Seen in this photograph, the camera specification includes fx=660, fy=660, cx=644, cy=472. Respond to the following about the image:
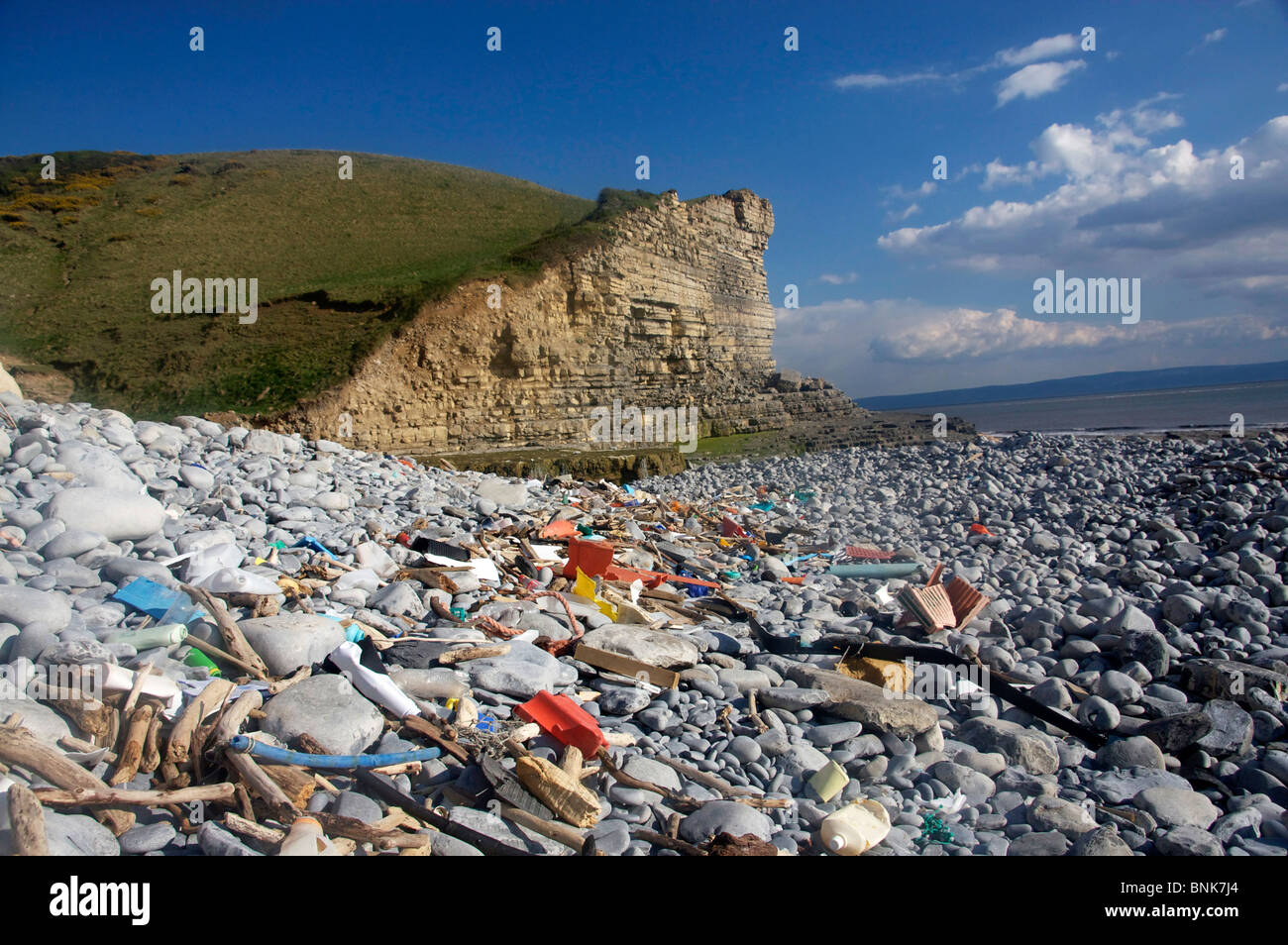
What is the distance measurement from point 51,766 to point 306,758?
29.4 inches

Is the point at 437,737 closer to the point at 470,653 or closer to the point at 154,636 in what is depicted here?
the point at 470,653

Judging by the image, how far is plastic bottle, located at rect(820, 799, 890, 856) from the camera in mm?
2453

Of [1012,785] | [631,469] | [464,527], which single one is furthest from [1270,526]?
[631,469]

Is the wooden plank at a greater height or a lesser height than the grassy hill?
lesser

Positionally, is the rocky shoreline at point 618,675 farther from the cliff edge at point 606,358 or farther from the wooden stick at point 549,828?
the cliff edge at point 606,358

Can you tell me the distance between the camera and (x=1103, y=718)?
3.71m

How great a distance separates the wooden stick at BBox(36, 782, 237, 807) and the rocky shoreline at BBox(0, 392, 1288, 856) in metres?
0.06

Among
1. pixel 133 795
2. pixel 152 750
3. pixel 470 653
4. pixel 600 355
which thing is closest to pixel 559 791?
pixel 470 653

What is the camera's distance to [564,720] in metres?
2.93

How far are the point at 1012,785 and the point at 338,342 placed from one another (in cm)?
1757

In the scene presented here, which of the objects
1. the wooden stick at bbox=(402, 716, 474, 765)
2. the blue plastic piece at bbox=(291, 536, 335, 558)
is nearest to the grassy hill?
the blue plastic piece at bbox=(291, 536, 335, 558)

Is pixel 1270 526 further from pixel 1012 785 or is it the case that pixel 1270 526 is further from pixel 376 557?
pixel 376 557

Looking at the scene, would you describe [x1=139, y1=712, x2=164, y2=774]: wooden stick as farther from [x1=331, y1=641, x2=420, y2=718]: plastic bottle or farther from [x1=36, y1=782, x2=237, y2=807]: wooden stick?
[x1=331, y1=641, x2=420, y2=718]: plastic bottle

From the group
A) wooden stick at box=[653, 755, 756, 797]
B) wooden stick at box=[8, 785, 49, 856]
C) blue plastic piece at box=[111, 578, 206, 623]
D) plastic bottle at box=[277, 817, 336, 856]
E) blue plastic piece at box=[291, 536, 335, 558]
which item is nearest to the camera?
wooden stick at box=[8, 785, 49, 856]
